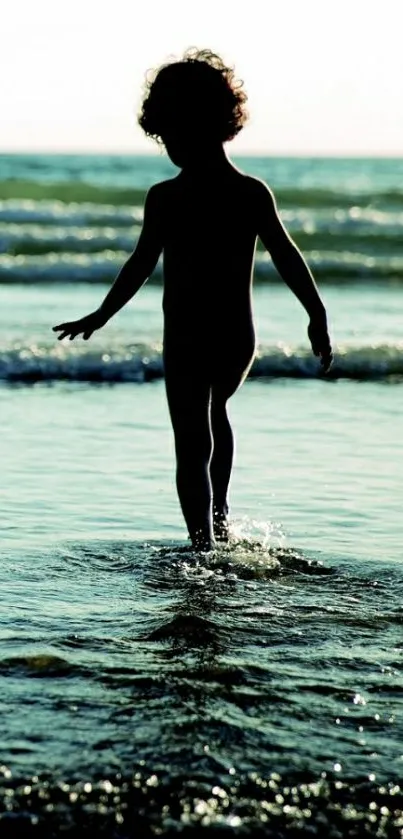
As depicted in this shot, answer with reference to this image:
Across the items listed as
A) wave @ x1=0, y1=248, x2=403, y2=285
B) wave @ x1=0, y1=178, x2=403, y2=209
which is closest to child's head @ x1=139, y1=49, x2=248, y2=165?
wave @ x1=0, y1=248, x2=403, y2=285

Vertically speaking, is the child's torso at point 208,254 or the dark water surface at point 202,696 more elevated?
the child's torso at point 208,254

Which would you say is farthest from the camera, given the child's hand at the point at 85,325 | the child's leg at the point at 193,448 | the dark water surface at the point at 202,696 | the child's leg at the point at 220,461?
the child's leg at the point at 220,461

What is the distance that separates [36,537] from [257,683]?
6.12ft

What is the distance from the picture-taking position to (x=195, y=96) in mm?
4719

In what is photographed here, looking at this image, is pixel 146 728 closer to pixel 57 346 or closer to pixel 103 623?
pixel 103 623

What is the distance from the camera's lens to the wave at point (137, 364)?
9461 millimetres

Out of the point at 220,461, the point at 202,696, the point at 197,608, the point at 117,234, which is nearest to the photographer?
the point at 202,696

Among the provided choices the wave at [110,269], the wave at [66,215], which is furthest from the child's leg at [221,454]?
the wave at [66,215]

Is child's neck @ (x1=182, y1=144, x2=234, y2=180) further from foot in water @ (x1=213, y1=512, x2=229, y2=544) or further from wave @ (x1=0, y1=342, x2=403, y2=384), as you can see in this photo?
wave @ (x1=0, y1=342, x2=403, y2=384)

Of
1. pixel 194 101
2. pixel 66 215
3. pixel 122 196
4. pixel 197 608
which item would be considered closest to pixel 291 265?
pixel 194 101

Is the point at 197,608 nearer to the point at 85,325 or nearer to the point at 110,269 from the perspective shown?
the point at 85,325

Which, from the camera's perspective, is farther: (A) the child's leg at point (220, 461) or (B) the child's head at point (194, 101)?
(A) the child's leg at point (220, 461)

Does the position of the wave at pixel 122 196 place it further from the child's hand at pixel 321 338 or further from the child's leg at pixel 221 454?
the child's hand at pixel 321 338

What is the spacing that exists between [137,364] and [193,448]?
4794mm
